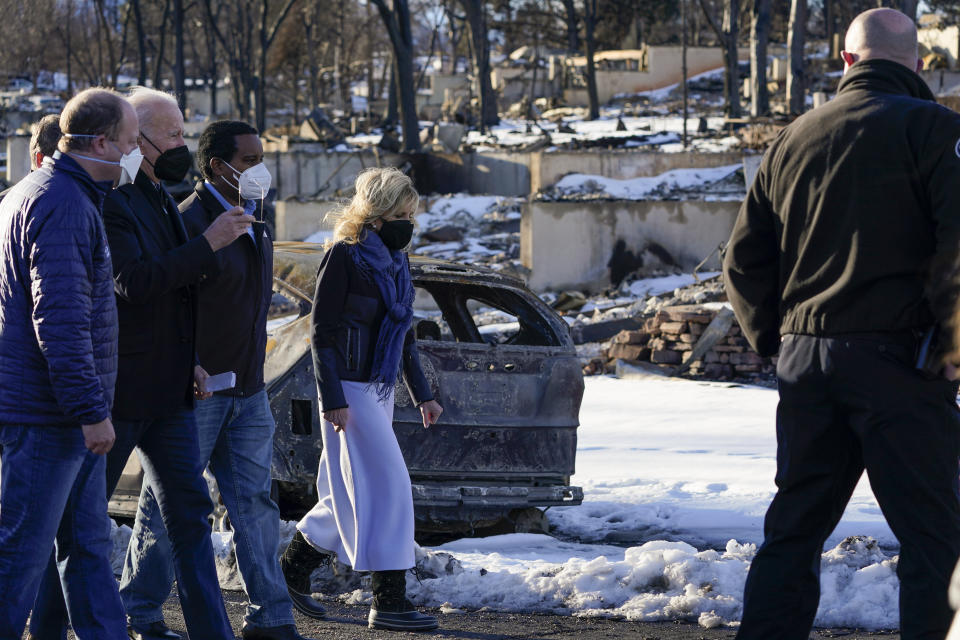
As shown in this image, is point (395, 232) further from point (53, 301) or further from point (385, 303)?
point (53, 301)

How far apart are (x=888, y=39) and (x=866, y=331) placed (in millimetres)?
891

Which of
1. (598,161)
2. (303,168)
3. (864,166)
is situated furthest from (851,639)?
(303,168)

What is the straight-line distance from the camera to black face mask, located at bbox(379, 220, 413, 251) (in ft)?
16.5

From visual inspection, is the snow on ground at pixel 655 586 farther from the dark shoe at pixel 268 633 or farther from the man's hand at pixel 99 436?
the man's hand at pixel 99 436

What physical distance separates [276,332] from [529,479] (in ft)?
4.77

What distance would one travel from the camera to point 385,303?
5004 mm

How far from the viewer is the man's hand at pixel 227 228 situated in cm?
423

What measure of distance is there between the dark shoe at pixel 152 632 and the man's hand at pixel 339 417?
0.94 m

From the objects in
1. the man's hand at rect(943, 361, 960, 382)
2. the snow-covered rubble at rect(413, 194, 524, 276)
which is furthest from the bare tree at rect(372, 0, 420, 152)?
the man's hand at rect(943, 361, 960, 382)

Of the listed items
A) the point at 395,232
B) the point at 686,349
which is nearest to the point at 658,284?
the point at 686,349

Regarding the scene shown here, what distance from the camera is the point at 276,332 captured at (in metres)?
6.39

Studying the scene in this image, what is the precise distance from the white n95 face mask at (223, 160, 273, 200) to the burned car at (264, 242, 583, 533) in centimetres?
160

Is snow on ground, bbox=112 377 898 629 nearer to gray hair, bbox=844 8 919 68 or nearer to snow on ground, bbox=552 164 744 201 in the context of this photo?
gray hair, bbox=844 8 919 68

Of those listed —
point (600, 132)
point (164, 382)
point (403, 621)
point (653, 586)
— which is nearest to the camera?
point (164, 382)
